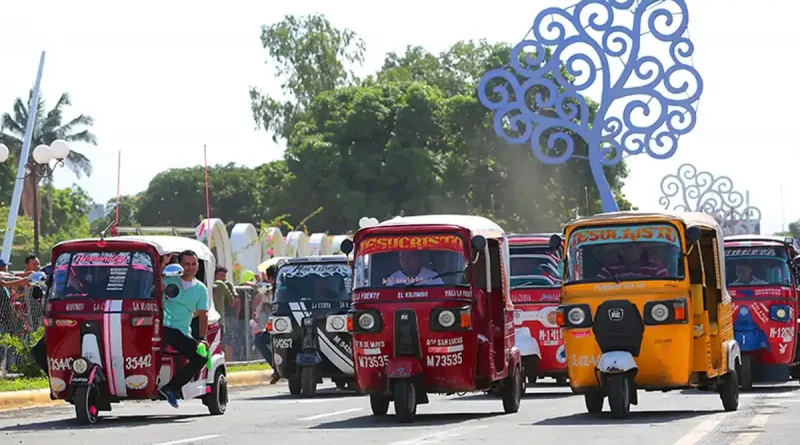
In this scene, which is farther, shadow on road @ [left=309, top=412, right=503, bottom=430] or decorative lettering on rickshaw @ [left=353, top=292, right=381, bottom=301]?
decorative lettering on rickshaw @ [left=353, top=292, right=381, bottom=301]

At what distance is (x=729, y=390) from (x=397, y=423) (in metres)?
3.87

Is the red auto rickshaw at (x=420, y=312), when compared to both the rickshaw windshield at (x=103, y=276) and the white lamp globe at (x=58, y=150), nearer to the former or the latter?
the rickshaw windshield at (x=103, y=276)

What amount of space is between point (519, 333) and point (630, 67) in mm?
30612

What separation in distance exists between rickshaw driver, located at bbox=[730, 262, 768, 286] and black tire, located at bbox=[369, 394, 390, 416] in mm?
7446

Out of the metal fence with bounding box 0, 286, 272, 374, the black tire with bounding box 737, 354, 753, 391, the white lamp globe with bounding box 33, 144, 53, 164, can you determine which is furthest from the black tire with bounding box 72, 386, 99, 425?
Answer: the white lamp globe with bounding box 33, 144, 53, 164

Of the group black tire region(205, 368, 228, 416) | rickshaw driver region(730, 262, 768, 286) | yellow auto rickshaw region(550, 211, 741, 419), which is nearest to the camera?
yellow auto rickshaw region(550, 211, 741, 419)

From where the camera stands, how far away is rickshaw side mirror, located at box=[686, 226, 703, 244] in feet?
59.5

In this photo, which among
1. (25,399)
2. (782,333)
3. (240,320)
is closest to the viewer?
(25,399)

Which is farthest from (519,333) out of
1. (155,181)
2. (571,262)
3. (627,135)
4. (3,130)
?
(155,181)

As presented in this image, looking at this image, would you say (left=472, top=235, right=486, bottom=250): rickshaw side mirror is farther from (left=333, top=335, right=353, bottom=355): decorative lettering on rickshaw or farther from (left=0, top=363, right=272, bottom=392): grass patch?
(left=0, top=363, right=272, bottom=392): grass patch

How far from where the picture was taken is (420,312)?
18453 millimetres

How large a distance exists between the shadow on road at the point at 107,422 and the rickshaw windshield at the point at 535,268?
6.56m

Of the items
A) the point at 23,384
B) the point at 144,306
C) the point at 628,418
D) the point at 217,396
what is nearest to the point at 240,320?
the point at 23,384

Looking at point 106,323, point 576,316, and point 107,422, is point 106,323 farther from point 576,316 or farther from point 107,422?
point 576,316
